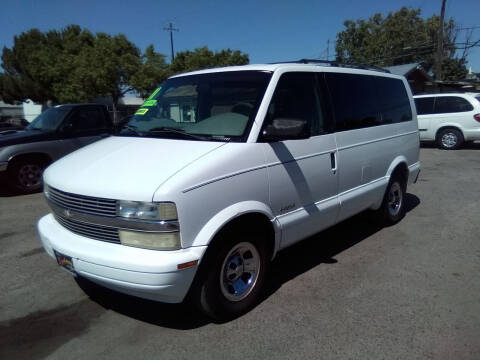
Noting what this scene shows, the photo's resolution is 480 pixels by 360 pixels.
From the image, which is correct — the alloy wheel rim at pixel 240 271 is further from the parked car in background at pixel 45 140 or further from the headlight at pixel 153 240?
the parked car in background at pixel 45 140

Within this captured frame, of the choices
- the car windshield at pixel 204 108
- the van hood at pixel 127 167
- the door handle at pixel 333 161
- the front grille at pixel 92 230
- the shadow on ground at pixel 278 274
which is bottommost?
the shadow on ground at pixel 278 274

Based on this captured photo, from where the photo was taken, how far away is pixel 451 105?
13273mm

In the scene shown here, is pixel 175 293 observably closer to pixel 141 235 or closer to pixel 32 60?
pixel 141 235

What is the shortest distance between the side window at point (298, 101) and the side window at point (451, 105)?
37.7 ft

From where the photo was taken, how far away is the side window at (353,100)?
13.4 feet

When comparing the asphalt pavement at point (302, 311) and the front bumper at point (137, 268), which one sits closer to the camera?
the front bumper at point (137, 268)

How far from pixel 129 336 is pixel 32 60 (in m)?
40.9

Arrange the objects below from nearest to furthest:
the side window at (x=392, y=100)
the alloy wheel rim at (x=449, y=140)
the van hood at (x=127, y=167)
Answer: the van hood at (x=127, y=167) → the side window at (x=392, y=100) → the alloy wheel rim at (x=449, y=140)

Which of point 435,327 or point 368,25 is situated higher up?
point 368,25

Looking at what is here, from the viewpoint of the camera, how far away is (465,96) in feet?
42.6

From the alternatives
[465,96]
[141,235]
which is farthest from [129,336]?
[465,96]

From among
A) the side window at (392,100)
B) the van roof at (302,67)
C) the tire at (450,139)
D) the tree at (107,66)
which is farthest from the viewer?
the tree at (107,66)

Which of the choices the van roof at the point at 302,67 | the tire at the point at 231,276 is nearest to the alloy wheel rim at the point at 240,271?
the tire at the point at 231,276

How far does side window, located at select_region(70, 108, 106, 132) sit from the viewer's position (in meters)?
8.18
